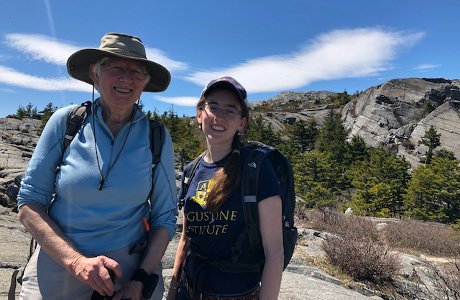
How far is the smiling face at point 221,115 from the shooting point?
2.29m

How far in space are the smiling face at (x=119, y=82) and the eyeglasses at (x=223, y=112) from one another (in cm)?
47

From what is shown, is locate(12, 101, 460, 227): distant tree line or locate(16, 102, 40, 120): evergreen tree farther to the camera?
locate(16, 102, 40, 120): evergreen tree

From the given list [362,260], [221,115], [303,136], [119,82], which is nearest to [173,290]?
[221,115]

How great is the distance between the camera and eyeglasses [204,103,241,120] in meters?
2.29

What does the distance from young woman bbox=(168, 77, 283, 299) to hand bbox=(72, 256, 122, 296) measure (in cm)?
59

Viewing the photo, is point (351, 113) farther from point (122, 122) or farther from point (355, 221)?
point (122, 122)

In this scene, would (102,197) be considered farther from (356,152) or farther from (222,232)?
(356,152)

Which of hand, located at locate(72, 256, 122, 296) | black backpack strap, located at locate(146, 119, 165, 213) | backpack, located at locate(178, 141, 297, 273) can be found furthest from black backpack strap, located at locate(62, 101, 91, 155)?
backpack, located at locate(178, 141, 297, 273)

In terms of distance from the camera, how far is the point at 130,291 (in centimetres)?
186

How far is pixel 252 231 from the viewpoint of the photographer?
2062 mm

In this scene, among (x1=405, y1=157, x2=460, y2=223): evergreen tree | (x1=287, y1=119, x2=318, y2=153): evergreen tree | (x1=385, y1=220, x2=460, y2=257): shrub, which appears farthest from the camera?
(x1=287, y1=119, x2=318, y2=153): evergreen tree

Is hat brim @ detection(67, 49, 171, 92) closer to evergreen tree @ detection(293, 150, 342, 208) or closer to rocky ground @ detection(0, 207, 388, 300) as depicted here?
rocky ground @ detection(0, 207, 388, 300)

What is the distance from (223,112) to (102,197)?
35.6 inches

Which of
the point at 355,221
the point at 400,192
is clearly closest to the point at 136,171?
the point at 355,221
